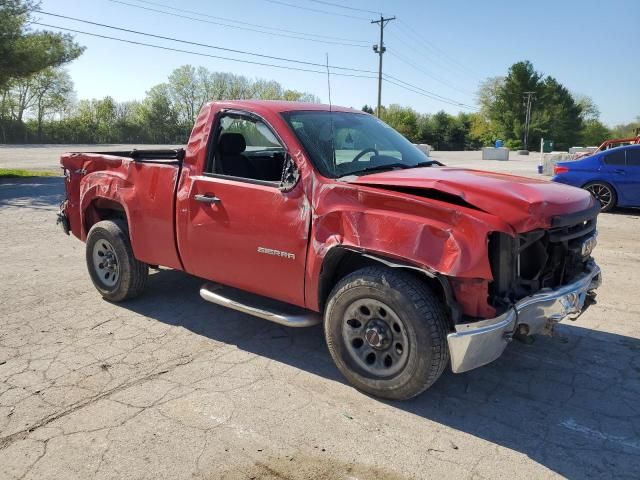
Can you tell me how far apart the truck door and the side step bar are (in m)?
0.12

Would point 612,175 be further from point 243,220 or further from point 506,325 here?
point 243,220

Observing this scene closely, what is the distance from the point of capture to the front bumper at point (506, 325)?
3.07m

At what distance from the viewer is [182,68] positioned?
67938 mm

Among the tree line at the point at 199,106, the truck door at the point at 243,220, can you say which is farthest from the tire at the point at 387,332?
the tree line at the point at 199,106

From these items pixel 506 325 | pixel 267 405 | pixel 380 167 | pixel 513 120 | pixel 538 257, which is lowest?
pixel 267 405

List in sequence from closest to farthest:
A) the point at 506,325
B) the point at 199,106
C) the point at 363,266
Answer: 1. the point at 506,325
2. the point at 363,266
3. the point at 199,106

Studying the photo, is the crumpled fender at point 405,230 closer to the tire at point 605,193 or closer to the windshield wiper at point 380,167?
the windshield wiper at point 380,167

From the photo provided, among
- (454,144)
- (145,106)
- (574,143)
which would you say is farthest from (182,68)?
(574,143)

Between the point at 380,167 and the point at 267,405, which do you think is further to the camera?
the point at 380,167

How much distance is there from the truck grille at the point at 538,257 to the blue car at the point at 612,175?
8539 millimetres

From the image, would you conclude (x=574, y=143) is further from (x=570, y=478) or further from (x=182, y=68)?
(x=570, y=478)

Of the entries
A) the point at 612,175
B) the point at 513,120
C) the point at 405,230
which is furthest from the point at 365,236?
the point at 513,120

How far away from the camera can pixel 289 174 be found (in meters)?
3.88

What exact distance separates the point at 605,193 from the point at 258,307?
32.9 ft
